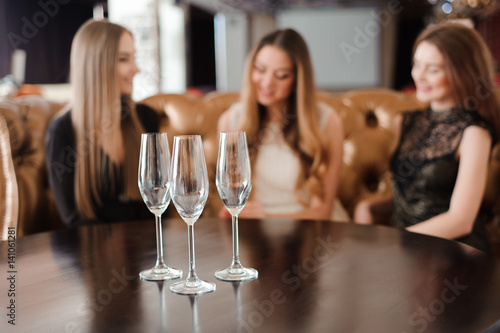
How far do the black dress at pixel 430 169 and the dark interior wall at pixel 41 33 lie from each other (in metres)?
5.56

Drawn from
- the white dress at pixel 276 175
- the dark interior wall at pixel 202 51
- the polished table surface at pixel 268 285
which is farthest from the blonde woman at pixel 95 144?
the dark interior wall at pixel 202 51

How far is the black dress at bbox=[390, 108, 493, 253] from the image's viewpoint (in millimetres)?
1605

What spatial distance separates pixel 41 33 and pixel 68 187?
18.1 feet

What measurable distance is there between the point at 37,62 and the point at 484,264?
657 centimetres

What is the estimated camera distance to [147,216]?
175 centimetres

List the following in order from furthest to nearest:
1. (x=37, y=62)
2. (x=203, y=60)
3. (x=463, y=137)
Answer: (x=203, y=60) → (x=37, y=62) → (x=463, y=137)

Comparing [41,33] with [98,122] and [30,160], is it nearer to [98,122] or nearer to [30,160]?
[30,160]

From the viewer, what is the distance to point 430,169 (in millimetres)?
1631

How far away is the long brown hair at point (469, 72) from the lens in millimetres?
1612

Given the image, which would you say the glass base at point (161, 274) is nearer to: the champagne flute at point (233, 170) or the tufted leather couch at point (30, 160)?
the champagne flute at point (233, 170)

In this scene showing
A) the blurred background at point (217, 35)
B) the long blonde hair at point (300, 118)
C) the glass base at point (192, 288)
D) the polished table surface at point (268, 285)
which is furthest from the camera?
the blurred background at point (217, 35)

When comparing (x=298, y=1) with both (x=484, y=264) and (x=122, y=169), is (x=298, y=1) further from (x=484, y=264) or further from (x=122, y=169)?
(x=484, y=264)

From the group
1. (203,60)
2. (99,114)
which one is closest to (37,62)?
(203,60)

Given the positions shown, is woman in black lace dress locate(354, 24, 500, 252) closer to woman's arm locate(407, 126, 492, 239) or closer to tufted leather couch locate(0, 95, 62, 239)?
woman's arm locate(407, 126, 492, 239)
